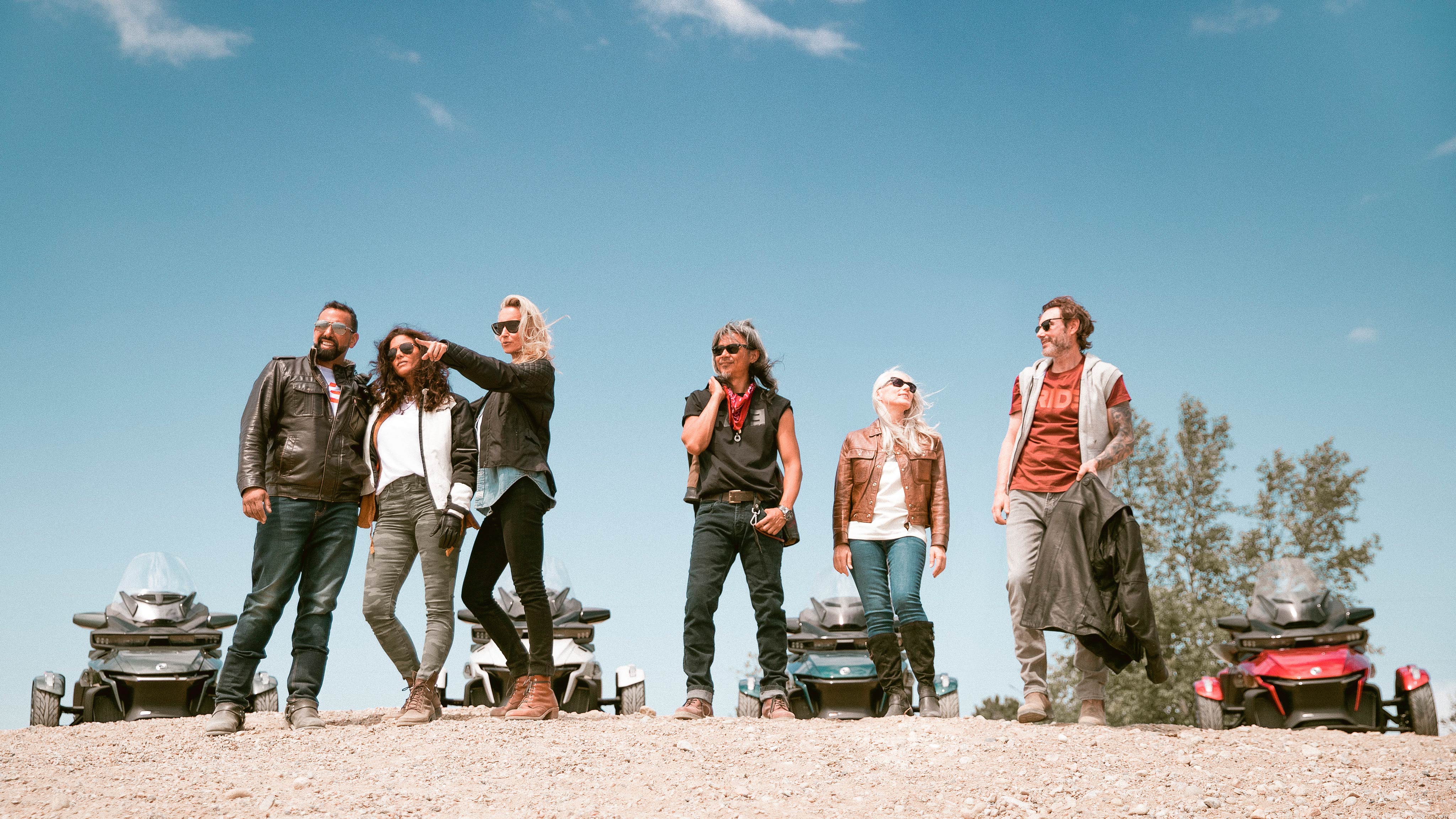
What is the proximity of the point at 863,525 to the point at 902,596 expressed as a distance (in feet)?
1.68

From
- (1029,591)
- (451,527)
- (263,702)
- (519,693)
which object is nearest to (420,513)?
(451,527)

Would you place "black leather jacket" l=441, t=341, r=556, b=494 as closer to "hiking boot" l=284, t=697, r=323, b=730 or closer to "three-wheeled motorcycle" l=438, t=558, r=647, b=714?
"hiking boot" l=284, t=697, r=323, b=730

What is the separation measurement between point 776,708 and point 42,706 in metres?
6.42

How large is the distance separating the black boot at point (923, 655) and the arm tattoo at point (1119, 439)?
1.43 meters

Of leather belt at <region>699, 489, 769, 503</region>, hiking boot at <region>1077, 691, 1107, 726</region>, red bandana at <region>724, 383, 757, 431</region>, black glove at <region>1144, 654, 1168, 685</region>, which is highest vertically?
red bandana at <region>724, 383, 757, 431</region>

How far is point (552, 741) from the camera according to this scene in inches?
213

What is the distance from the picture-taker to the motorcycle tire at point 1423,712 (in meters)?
8.69

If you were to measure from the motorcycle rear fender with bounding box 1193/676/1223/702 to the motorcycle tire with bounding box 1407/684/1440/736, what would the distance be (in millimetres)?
1401

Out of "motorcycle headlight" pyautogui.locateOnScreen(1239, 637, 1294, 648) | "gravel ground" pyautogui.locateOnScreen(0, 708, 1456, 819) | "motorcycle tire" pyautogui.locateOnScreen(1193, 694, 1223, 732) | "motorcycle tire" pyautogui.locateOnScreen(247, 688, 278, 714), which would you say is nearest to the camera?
"gravel ground" pyautogui.locateOnScreen(0, 708, 1456, 819)

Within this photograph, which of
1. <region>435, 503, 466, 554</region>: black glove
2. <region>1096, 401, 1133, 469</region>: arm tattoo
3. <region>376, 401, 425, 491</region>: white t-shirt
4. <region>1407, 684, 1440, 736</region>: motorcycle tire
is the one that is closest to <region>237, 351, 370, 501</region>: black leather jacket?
<region>376, 401, 425, 491</region>: white t-shirt

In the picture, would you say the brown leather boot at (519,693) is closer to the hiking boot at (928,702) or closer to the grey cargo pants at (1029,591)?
the hiking boot at (928,702)

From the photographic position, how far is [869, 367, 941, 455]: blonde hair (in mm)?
7023

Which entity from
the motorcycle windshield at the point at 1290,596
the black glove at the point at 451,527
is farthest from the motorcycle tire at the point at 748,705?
the motorcycle windshield at the point at 1290,596

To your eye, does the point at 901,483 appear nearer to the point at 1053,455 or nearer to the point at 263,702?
the point at 1053,455
